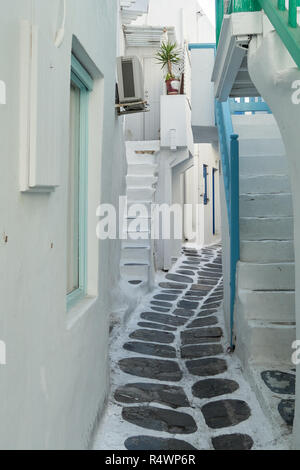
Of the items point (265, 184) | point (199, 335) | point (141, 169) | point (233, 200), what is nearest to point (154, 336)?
point (199, 335)

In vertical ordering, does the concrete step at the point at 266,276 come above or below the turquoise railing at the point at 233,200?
below

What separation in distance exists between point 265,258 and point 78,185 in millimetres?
2456

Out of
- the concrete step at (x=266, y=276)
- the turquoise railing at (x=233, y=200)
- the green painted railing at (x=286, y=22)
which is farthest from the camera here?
the turquoise railing at (x=233, y=200)

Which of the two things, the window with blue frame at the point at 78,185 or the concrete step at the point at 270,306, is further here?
the concrete step at the point at 270,306

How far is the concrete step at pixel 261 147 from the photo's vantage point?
5.98m

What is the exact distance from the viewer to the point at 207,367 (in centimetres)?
444

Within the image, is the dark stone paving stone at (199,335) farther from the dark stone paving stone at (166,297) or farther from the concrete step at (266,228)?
the dark stone paving stone at (166,297)

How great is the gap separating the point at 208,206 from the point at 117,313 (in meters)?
9.34

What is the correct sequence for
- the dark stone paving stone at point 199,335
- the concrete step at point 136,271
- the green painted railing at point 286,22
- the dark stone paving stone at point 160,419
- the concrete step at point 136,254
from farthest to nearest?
the concrete step at point 136,254
the concrete step at point 136,271
the dark stone paving stone at point 199,335
the dark stone paving stone at point 160,419
the green painted railing at point 286,22

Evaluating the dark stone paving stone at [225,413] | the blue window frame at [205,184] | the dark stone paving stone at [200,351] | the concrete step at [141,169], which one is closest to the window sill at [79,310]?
the dark stone paving stone at [225,413]

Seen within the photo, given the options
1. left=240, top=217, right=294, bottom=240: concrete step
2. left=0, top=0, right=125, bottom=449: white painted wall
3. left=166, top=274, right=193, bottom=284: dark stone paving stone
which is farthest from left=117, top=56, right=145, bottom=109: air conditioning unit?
left=166, top=274, right=193, bottom=284: dark stone paving stone

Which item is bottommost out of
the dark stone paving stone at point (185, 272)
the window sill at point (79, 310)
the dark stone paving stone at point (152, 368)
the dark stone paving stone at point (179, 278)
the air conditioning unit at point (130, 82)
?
the dark stone paving stone at point (152, 368)

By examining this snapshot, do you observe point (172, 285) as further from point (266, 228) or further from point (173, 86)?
point (173, 86)
